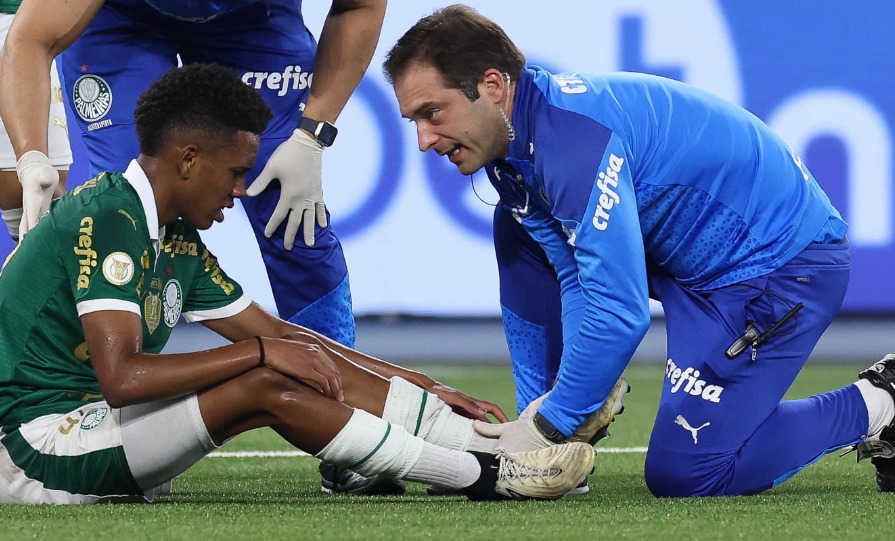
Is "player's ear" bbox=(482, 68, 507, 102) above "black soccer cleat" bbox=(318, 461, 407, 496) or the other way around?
above

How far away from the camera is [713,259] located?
12.2 feet

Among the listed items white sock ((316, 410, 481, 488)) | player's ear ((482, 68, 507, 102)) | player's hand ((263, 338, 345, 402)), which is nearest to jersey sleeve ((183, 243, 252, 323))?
player's hand ((263, 338, 345, 402))

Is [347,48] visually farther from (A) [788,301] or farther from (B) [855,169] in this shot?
(B) [855,169]

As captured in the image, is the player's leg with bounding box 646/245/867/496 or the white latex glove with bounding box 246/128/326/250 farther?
the white latex glove with bounding box 246/128/326/250

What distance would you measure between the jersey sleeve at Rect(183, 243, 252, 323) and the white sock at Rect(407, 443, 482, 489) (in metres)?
0.74

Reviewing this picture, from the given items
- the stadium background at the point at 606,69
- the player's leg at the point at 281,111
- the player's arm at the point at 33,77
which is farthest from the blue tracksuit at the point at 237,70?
the stadium background at the point at 606,69

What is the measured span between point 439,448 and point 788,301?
3.66 ft

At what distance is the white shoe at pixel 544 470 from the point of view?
10.4 feet

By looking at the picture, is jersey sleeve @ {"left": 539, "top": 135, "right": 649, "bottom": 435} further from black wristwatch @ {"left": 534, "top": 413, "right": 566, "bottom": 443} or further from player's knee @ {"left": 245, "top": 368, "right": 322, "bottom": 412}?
player's knee @ {"left": 245, "top": 368, "right": 322, "bottom": 412}

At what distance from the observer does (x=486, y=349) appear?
7.79 m

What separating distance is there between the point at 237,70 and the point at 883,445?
6.91 feet

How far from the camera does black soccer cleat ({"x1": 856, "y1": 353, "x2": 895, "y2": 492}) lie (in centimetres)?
351

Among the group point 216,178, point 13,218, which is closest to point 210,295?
point 216,178

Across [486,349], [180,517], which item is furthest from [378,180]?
[180,517]
